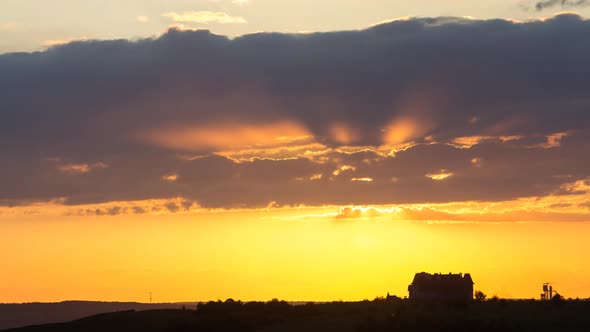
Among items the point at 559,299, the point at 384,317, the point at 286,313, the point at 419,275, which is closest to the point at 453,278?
the point at 419,275

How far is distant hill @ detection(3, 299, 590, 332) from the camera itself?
88062 millimetres

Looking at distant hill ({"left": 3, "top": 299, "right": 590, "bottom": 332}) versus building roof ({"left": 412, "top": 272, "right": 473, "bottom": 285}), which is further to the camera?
building roof ({"left": 412, "top": 272, "right": 473, "bottom": 285})

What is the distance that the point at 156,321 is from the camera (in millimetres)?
106188

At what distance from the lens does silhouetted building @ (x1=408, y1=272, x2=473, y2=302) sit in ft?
411

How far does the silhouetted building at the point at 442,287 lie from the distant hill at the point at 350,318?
5.29 m

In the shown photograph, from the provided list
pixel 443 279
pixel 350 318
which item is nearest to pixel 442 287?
pixel 443 279

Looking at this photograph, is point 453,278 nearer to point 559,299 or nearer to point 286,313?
point 559,299

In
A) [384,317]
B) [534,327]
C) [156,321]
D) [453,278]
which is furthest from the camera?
[453,278]

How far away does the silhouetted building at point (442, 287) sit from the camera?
411 ft

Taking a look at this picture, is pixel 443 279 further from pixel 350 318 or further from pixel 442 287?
pixel 350 318

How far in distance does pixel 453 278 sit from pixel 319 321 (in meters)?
32.1

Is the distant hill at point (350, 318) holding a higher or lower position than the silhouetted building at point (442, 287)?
lower

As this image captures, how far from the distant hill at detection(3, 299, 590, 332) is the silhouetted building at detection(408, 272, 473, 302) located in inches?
208

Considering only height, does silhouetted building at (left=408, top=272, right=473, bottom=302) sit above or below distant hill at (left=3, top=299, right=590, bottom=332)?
above
